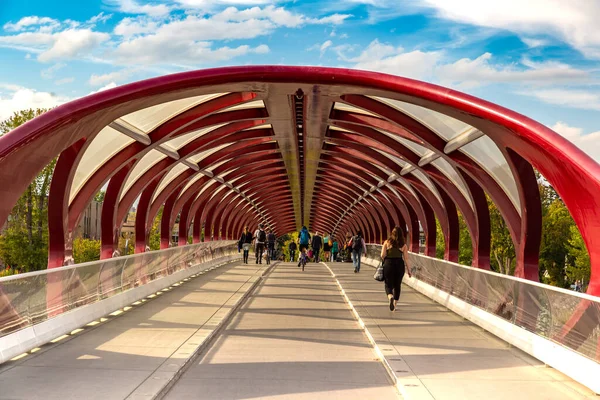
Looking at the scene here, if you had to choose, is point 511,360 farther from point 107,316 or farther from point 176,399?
point 107,316

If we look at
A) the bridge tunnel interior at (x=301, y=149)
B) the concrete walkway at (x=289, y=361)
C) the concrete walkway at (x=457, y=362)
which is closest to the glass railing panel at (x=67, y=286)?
the bridge tunnel interior at (x=301, y=149)

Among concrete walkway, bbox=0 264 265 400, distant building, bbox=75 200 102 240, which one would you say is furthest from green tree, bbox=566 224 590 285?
distant building, bbox=75 200 102 240

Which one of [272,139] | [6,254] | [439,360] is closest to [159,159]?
[272,139]

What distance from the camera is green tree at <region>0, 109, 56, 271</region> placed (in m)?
42.2

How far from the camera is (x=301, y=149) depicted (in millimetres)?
29000

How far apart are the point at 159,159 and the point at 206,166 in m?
4.96

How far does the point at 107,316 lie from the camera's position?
1339 centimetres

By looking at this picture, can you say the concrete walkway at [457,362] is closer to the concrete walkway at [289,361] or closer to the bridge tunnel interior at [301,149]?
the concrete walkway at [289,361]

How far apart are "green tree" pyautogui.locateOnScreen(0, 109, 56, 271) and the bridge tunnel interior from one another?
10405 mm

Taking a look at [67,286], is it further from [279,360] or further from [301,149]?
[301,149]

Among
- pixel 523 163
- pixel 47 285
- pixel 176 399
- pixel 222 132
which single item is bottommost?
pixel 176 399

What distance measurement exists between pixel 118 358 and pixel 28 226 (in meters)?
35.9

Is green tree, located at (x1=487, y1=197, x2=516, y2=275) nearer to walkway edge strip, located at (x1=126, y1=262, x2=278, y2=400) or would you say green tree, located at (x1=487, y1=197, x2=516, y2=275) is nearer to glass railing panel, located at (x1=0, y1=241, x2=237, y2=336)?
glass railing panel, located at (x1=0, y1=241, x2=237, y2=336)

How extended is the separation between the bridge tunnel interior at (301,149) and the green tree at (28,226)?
1041cm
